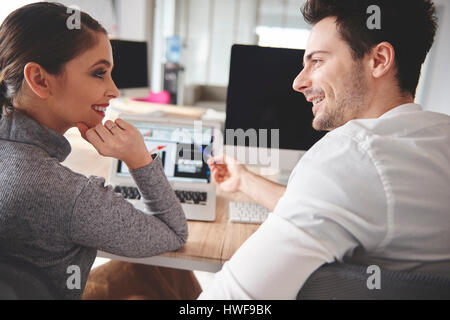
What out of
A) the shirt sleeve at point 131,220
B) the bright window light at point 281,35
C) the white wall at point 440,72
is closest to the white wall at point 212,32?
the bright window light at point 281,35

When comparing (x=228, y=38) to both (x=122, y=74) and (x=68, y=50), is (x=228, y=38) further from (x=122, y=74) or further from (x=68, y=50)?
(x=68, y=50)

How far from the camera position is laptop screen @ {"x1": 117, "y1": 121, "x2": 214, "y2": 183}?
1.34m

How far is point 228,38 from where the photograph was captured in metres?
7.24

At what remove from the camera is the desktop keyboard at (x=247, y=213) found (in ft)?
3.95

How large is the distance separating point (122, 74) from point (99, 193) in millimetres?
2081

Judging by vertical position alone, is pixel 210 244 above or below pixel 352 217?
below

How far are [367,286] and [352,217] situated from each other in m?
0.11

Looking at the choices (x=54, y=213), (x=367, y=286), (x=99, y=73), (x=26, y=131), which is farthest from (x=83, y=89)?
(x=367, y=286)

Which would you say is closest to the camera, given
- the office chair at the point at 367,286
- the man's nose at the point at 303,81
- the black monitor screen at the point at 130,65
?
the office chair at the point at 367,286

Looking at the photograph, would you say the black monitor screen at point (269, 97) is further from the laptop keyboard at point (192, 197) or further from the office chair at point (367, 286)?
the office chair at point (367, 286)

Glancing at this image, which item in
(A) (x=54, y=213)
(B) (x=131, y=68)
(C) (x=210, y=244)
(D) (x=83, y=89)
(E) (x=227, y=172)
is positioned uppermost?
(D) (x=83, y=89)

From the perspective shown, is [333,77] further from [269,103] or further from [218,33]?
[218,33]

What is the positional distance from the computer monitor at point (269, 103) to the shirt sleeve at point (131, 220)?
21.7 inches

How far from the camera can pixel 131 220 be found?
83 cm
